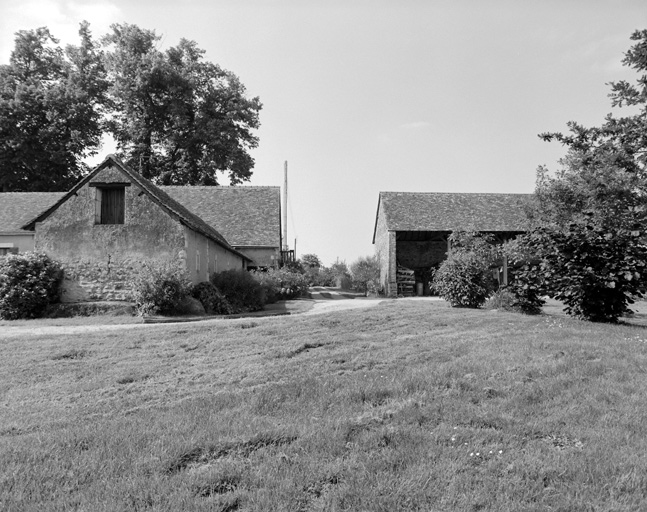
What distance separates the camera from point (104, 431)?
3.86 metres

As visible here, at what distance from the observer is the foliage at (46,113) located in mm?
32656

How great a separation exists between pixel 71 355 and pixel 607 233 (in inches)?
425

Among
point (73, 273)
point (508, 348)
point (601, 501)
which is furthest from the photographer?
point (73, 273)

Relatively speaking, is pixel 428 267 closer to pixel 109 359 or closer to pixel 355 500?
pixel 109 359

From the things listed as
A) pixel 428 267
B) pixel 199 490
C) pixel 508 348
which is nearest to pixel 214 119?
pixel 428 267

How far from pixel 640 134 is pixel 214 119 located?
107ft

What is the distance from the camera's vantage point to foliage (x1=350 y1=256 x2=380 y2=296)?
103ft

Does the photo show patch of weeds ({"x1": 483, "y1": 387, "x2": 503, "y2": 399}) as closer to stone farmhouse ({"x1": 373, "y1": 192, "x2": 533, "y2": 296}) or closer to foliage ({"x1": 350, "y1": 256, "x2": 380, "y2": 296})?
stone farmhouse ({"x1": 373, "y1": 192, "x2": 533, "y2": 296})

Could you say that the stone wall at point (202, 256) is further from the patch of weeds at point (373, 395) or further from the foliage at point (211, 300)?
the patch of weeds at point (373, 395)

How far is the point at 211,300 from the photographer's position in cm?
1659

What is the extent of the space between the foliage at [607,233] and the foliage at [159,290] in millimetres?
10203

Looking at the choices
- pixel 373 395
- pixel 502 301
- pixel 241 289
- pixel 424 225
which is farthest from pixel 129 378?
pixel 424 225

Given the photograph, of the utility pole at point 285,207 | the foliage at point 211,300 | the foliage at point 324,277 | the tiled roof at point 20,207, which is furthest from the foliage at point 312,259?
the foliage at point 211,300

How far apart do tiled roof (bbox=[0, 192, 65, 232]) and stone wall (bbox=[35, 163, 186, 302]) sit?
6.18m
